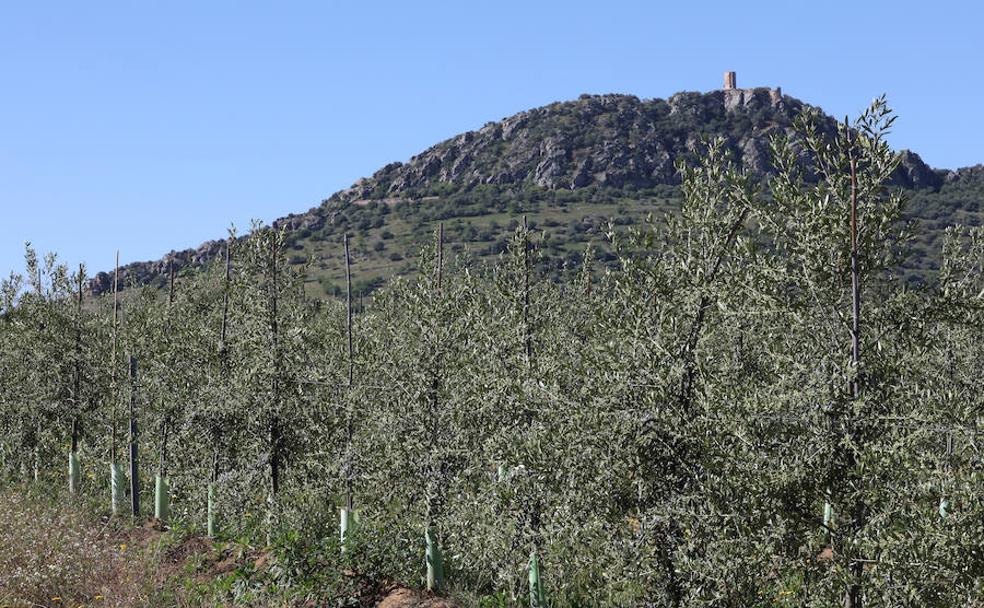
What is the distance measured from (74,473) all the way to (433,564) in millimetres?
15073

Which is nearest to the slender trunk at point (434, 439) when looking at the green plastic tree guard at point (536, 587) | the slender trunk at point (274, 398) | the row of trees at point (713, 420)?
the row of trees at point (713, 420)

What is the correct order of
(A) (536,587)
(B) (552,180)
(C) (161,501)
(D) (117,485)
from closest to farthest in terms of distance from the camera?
(A) (536,587), (C) (161,501), (D) (117,485), (B) (552,180)

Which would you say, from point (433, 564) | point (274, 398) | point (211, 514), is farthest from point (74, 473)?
point (433, 564)

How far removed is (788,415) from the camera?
900 centimetres

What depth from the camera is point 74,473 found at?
25984 mm

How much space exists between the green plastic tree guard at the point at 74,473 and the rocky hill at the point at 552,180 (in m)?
81.3

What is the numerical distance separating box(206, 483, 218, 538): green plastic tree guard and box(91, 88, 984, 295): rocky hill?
87.1 metres

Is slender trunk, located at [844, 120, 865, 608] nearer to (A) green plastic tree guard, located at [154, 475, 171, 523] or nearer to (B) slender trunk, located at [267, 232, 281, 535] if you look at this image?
(B) slender trunk, located at [267, 232, 281, 535]

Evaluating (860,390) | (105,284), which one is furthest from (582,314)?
(105,284)

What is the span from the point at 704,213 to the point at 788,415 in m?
2.90

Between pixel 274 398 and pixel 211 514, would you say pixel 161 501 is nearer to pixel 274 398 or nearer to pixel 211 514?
pixel 211 514

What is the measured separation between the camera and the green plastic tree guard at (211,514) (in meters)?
19.3

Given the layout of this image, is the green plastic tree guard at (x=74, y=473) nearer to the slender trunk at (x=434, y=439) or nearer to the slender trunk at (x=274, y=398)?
the slender trunk at (x=274, y=398)

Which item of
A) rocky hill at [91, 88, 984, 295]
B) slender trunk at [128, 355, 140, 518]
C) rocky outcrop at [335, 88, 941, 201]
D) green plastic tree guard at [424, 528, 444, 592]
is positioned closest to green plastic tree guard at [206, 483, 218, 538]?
slender trunk at [128, 355, 140, 518]
